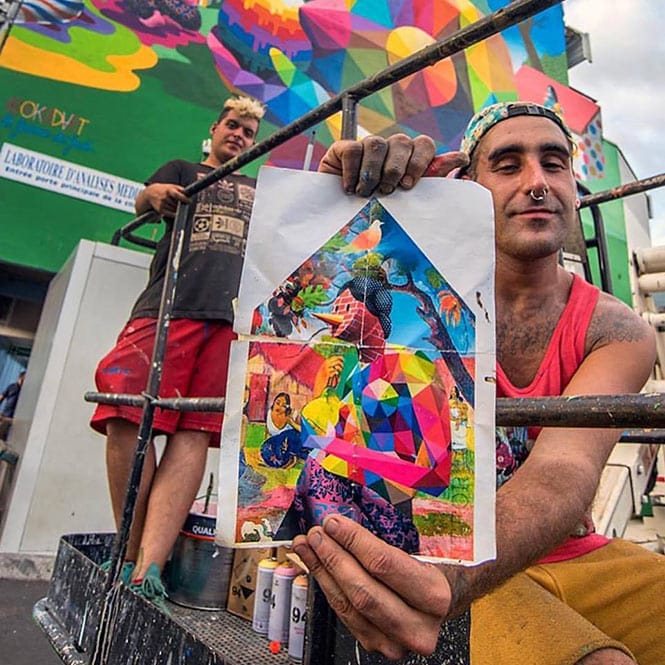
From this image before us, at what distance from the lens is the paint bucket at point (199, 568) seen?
1386mm

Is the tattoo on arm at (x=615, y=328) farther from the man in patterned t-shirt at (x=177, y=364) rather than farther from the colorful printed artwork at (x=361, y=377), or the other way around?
the man in patterned t-shirt at (x=177, y=364)

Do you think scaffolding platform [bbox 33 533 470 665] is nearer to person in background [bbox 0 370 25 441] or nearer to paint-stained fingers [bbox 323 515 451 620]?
paint-stained fingers [bbox 323 515 451 620]

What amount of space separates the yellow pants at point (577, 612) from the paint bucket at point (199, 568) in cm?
83

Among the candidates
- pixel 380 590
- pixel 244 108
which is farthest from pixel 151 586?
pixel 244 108

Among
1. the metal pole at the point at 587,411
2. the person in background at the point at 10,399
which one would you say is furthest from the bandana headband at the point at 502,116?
the person in background at the point at 10,399

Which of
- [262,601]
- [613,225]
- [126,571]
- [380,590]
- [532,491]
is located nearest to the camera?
[380,590]

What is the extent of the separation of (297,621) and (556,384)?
0.72 meters

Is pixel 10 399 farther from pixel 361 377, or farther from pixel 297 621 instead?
pixel 361 377

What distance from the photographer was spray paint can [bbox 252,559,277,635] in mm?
1225

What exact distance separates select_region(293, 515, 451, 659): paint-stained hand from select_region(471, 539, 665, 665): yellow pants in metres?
0.35

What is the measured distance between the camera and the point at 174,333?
5.35ft

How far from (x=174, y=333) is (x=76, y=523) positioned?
185 centimetres

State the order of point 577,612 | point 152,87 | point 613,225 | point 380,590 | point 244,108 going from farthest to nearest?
point 613,225
point 152,87
point 244,108
point 577,612
point 380,590

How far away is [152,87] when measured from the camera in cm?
430
